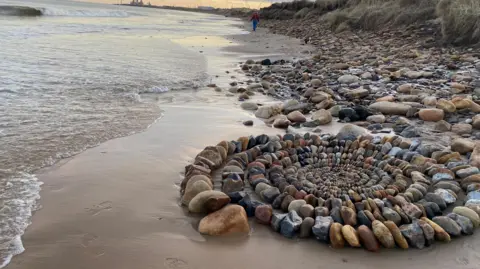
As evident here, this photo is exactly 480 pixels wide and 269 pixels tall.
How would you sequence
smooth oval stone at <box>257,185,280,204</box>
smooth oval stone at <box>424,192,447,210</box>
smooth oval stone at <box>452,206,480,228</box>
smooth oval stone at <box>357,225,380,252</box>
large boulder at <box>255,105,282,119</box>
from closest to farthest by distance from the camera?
smooth oval stone at <box>357,225,380,252</box>, smooth oval stone at <box>452,206,480,228</box>, smooth oval stone at <box>424,192,447,210</box>, smooth oval stone at <box>257,185,280,204</box>, large boulder at <box>255,105,282,119</box>

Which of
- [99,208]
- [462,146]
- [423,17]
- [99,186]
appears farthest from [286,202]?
[423,17]

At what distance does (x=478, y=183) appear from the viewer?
11.3ft

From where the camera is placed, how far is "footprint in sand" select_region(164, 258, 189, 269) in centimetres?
243

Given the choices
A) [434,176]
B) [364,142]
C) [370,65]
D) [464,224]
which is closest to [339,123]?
[364,142]

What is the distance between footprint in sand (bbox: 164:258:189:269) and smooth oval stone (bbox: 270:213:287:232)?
729 millimetres

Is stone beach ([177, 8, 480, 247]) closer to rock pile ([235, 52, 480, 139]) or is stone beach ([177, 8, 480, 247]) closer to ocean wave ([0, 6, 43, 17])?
rock pile ([235, 52, 480, 139])

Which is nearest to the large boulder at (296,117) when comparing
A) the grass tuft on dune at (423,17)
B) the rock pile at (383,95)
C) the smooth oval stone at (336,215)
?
the rock pile at (383,95)

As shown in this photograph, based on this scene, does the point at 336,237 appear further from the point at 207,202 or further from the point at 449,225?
the point at 207,202

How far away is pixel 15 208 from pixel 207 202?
4.51ft

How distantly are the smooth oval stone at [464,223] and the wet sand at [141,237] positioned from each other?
56 mm

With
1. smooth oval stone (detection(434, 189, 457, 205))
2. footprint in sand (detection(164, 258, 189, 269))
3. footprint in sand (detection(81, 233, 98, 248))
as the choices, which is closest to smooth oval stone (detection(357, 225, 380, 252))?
smooth oval stone (detection(434, 189, 457, 205))

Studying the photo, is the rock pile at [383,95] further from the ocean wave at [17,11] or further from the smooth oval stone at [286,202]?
the ocean wave at [17,11]

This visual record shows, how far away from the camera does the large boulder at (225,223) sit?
112 inches

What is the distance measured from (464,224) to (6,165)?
374cm
